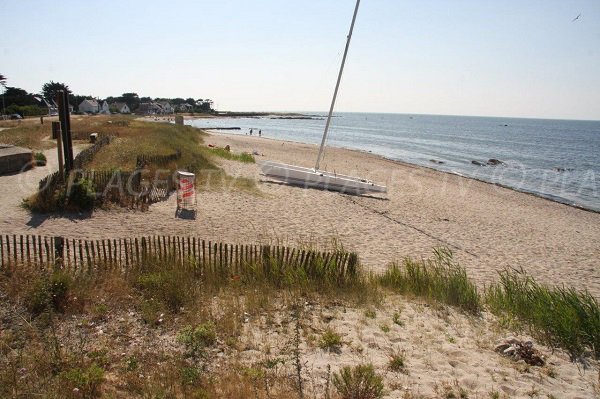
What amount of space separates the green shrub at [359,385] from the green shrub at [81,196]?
1053 cm

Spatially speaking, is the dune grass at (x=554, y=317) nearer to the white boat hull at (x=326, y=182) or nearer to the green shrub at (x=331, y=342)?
the green shrub at (x=331, y=342)

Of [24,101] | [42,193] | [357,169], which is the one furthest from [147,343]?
[24,101]

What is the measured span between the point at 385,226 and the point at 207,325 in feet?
35.4

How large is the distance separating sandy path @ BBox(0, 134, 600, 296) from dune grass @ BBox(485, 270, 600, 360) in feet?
10.8

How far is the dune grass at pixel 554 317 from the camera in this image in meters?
6.50

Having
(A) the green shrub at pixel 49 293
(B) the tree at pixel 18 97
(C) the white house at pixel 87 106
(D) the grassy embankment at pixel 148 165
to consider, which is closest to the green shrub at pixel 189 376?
(A) the green shrub at pixel 49 293

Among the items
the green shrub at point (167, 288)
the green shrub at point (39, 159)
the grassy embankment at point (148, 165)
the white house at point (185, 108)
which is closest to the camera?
the green shrub at point (167, 288)

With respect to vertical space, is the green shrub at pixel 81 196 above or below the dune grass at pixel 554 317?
above

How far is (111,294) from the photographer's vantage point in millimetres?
7293

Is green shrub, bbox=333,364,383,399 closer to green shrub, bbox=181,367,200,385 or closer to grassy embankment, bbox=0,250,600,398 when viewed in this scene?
grassy embankment, bbox=0,250,600,398

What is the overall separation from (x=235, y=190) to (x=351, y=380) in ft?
47.7

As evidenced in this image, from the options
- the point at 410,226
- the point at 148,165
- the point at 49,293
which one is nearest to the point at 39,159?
the point at 148,165

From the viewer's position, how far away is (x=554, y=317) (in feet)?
22.7

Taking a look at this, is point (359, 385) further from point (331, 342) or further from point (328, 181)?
point (328, 181)
